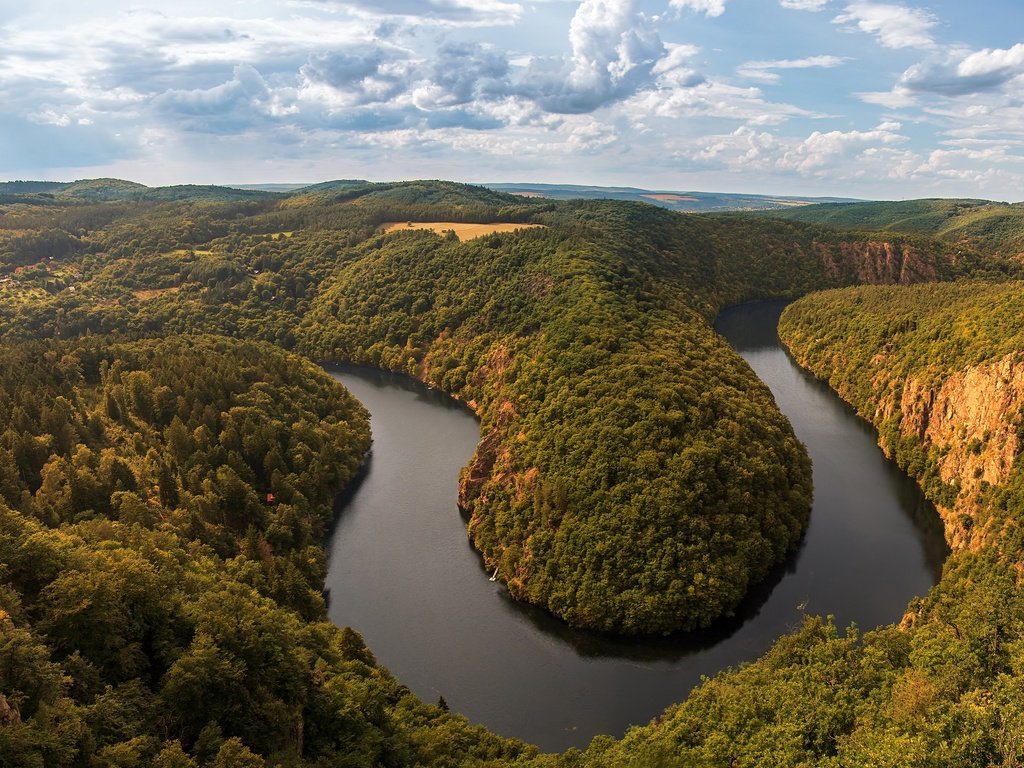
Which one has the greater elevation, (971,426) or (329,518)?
(971,426)

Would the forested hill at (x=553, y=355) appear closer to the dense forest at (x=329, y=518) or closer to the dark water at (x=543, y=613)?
the dense forest at (x=329, y=518)

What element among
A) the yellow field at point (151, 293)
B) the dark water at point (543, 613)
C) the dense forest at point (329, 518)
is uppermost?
the yellow field at point (151, 293)

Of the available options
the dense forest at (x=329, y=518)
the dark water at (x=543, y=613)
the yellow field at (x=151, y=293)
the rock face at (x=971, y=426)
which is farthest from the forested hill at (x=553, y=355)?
the rock face at (x=971, y=426)

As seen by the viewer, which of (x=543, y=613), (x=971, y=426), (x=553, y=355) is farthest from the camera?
(x=553, y=355)

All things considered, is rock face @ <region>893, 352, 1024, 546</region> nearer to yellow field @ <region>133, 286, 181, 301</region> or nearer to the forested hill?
the forested hill

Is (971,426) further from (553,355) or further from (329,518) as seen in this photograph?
(329,518)

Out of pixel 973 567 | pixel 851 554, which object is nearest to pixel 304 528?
pixel 851 554

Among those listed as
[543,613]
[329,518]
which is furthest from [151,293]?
[543,613]
